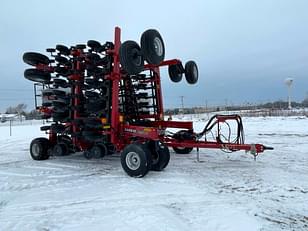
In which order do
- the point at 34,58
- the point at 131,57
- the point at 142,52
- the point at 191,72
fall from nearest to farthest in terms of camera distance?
the point at 142,52 < the point at 131,57 < the point at 34,58 < the point at 191,72

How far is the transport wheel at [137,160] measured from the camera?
5582 mm

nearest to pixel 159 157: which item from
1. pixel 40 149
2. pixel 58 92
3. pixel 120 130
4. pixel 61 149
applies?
pixel 120 130

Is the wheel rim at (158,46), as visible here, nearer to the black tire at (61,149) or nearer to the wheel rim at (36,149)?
the black tire at (61,149)

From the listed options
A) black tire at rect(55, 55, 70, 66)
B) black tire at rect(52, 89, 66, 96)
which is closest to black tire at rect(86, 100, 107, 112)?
black tire at rect(52, 89, 66, 96)

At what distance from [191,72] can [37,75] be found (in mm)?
4511

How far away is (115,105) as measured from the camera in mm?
6395

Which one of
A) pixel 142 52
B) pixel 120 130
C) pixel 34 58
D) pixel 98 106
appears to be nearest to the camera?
pixel 142 52

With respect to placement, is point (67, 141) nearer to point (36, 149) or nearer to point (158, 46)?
point (36, 149)

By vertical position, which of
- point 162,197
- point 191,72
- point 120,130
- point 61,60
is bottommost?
point 162,197

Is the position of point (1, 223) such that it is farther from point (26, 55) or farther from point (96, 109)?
point (26, 55)

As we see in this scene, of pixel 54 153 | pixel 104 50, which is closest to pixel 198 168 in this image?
pixel 104 50

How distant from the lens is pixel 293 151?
340 inches

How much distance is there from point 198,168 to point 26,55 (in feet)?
18.8

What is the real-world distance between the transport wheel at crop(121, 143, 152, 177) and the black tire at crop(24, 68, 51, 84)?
395cm
